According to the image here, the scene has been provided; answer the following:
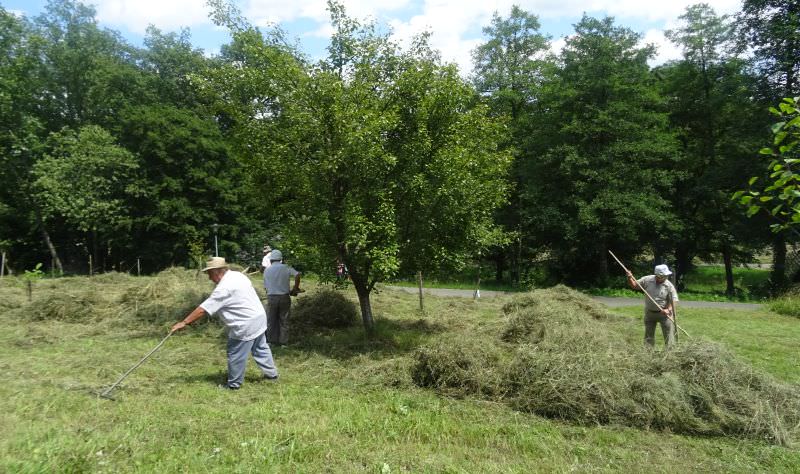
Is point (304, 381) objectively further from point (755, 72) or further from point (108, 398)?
point (755, 72)

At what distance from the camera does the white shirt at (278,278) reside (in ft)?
30.9

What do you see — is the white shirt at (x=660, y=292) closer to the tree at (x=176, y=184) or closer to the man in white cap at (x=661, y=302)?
the man in white cap at (x=661, y=302)

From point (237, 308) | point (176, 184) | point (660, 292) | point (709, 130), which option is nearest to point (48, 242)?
point (176, 184)

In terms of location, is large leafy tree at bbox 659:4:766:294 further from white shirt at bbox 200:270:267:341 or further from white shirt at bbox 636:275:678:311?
white shirt at bbox 200:270:267:341

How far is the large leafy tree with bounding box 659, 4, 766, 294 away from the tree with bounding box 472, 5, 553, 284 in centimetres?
647

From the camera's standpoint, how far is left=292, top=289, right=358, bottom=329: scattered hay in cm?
1116

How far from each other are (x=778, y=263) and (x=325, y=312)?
20613 millimetres

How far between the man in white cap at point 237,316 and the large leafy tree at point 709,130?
Answer: 20.9 meters

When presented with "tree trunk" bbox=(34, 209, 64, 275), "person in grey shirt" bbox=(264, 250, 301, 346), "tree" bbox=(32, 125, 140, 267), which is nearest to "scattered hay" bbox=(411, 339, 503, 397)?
"person in grey shirt" bbox=(264, 250, 301, 346)

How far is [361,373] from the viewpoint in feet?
24.3

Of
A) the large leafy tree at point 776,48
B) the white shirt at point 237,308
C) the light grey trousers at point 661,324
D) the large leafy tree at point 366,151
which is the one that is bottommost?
the light grey trousers at point 661,324

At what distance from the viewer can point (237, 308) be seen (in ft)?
22.6

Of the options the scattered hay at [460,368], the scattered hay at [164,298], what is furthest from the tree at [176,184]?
the scattered hay at [460,368]

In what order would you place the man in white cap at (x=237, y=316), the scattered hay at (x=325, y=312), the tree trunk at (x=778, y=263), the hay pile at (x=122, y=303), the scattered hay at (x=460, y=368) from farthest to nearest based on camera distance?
the tree trunk at (x=778, y=263), the hay pile at (x=122, y=303), the scattered hay at (x=325, y=312), the man in white cap at (x=237, y=316), the scattered hay at (x=460, y=368)
